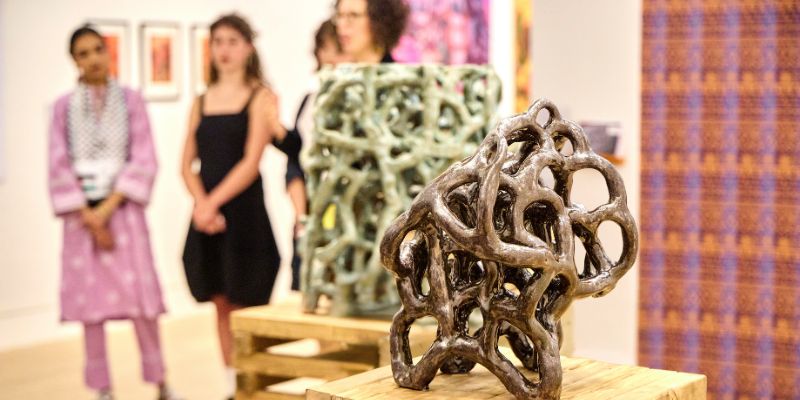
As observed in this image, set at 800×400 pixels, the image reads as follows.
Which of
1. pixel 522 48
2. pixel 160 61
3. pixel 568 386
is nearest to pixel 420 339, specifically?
pixel 568 386

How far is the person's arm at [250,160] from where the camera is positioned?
15.2ft

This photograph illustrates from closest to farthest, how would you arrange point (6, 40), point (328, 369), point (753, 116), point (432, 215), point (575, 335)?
point (432, 215), point (328, 369), point (753, 116), point (575, 335), point (6, 40)

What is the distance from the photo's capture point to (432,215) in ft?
6.92

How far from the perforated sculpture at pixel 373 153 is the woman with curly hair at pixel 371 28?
2.00 ft

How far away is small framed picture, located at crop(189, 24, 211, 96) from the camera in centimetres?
701

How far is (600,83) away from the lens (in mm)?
4426

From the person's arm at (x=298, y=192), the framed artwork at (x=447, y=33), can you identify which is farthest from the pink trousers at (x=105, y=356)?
the framed artwork at (x=447, y=33)

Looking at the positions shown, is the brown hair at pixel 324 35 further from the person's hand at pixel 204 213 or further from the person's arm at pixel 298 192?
the person's hand at pixel 204 213

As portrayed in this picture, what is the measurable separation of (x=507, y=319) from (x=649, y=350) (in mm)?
2521

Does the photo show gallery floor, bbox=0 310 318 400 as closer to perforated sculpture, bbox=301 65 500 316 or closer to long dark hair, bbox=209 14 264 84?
long dark hair, bbox=209 14 264 84

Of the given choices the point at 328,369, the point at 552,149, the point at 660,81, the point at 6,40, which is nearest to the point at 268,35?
the point at 6,40

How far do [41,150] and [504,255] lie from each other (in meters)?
4.69

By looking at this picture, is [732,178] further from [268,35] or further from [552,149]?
[268,35]

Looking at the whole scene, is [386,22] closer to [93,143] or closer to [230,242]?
[230,242]
